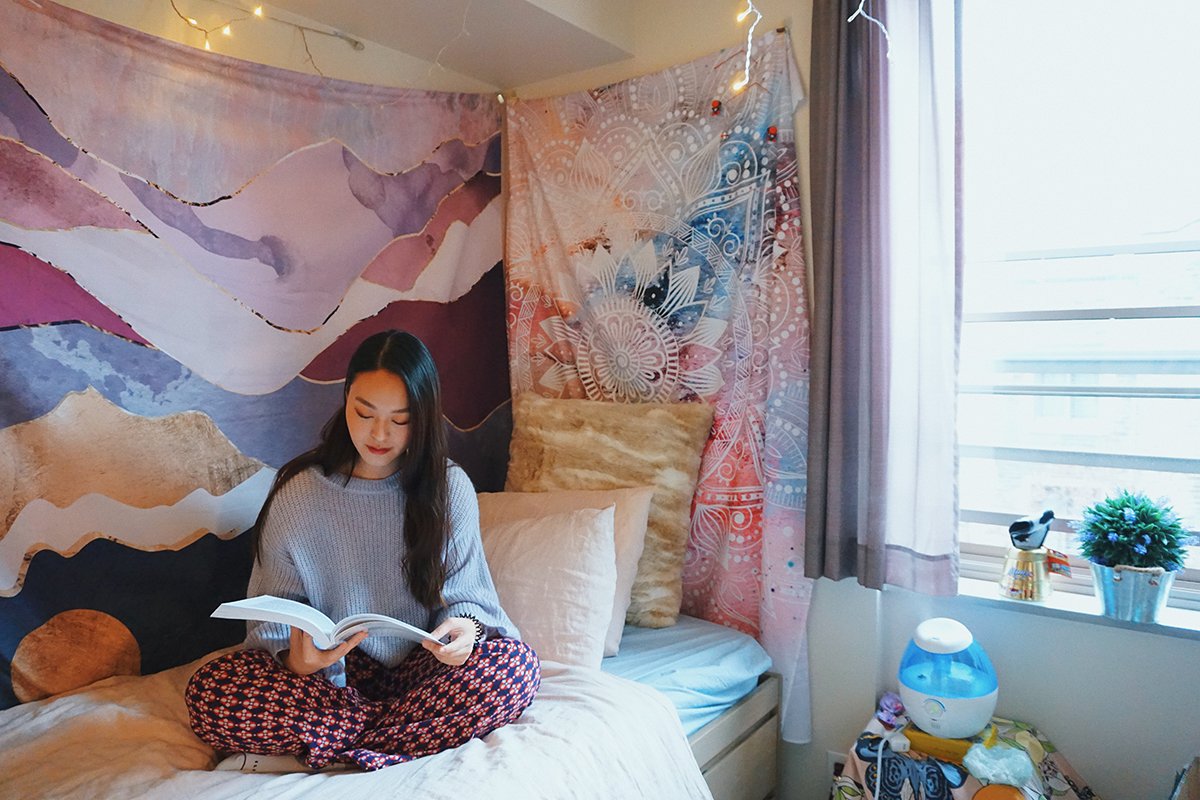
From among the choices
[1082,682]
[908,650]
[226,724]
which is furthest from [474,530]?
[1082,682]

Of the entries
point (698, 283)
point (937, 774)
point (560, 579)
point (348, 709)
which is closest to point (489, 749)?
point (348, 709)

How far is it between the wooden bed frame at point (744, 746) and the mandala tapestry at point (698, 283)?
13 cm

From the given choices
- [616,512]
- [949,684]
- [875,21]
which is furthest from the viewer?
[616,512]

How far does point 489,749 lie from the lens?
1.43 metres

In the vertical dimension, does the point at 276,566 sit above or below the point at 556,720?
above

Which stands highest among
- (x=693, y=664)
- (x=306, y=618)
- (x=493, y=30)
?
(x=493, y=30)

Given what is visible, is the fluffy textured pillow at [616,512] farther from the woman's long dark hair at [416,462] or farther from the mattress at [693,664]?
the woman's long dark hair at [416,462]

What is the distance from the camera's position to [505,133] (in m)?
2.64

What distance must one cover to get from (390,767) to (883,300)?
1.36 m

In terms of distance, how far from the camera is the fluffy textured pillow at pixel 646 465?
2.17 m

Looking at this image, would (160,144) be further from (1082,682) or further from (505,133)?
(1082,682)

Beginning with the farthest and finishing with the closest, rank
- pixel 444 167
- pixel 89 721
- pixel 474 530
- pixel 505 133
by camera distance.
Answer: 1. pixel 505 133
2. pixel 444 167
3. pixel 474 530
4. pixel 89 721

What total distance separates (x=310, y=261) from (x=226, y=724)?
1138mm

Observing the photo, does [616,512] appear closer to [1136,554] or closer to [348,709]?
[348,709]
